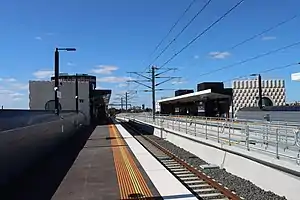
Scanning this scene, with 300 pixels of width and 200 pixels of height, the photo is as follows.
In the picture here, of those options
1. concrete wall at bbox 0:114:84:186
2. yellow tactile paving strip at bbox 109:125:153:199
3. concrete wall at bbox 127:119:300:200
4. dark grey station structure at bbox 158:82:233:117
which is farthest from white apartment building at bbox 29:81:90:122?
yellow tactile paving strip at bbox 109:125:153:199

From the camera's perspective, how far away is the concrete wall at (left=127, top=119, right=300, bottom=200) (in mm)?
9305

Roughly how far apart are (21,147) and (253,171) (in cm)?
711

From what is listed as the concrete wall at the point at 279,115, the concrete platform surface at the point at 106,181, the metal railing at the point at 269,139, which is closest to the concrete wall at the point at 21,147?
the concrete platform surface at the point at 106,181

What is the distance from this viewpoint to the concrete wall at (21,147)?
984 cm

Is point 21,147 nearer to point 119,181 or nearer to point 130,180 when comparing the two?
point 119,181

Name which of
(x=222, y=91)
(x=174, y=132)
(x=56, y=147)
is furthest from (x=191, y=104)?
(x=56, y=147)

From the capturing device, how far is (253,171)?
11.7m

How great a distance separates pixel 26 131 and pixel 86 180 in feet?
8.14

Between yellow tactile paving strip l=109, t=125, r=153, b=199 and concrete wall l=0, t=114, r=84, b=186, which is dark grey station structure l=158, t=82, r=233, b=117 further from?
concrete wall l=0, t=114, r=84, b=186

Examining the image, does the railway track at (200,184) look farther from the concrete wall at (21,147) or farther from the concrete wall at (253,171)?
the concrete wall at (21,147)

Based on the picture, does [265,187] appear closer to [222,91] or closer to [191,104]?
[222,91]

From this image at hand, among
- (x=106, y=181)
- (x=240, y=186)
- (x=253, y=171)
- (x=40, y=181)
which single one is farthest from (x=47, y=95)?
(x=240, y=186)

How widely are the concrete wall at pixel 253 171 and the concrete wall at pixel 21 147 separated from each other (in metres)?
6.93

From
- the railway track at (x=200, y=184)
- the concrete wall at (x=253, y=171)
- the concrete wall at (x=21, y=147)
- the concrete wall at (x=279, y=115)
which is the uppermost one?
the concrete wall at (x=279, y=115)
